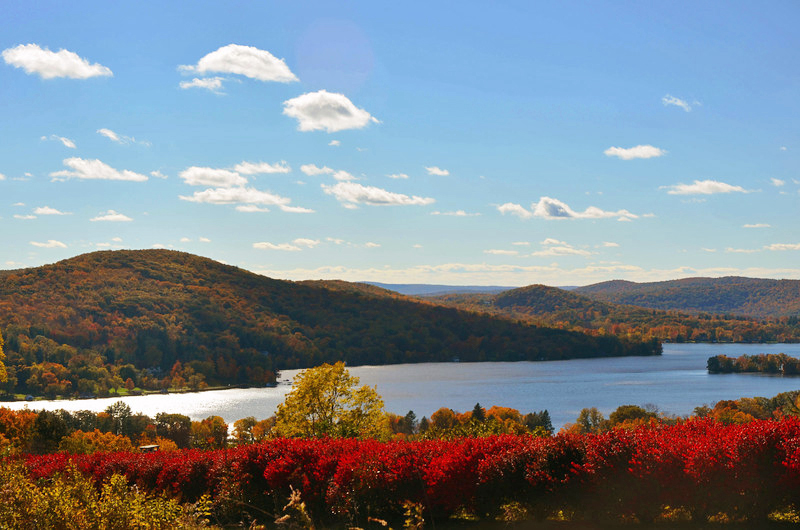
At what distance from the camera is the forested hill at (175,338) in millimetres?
134000

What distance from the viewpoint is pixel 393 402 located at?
359ft

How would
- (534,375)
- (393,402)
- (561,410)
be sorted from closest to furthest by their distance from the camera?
(561,410), (393,402), (534,375)

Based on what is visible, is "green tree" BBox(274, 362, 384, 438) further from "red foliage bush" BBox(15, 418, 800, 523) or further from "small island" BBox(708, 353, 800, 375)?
"small island" BBox(708, 353, 800, 375)

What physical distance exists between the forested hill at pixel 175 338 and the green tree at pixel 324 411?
111 m

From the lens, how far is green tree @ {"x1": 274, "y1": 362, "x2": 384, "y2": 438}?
2553cm

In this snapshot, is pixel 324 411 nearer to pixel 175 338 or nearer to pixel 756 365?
pixel 175 338

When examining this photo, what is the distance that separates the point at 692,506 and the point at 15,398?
5048 inches

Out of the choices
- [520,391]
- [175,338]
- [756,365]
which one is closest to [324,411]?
[520,391]

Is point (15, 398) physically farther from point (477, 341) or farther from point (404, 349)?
point (477, 341)

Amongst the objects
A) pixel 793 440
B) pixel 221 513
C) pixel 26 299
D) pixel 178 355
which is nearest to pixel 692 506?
pixel 793 440

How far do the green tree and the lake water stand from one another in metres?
65.1

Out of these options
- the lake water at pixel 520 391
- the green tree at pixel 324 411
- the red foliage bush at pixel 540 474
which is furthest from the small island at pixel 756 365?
the red foliage bush at pixel 540 474

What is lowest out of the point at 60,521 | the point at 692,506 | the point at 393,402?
the point at 393,402

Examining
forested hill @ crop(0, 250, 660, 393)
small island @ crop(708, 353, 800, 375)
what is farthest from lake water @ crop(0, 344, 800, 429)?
forested hill @ crop(0, 250, 660, 393)
